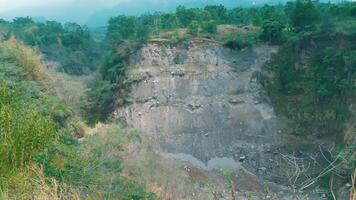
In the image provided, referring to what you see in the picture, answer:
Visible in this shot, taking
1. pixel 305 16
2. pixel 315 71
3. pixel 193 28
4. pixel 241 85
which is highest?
pixel 305 16

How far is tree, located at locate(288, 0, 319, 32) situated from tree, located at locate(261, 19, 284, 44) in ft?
4.03

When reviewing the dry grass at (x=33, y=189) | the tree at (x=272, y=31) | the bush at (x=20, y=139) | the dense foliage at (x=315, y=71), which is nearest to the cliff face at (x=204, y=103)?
the tree at (x=272, y=31)

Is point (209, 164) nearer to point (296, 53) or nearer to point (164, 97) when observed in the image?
point (164, 97)

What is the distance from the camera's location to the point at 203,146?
3198 centimetres

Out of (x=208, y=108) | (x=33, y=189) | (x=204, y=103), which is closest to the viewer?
(x=33, y=189)

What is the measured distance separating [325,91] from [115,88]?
1368 centimetres

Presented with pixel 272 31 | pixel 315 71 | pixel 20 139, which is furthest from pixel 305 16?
pixel 20 139

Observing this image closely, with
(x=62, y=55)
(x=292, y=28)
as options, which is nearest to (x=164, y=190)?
(x=292, y=28)

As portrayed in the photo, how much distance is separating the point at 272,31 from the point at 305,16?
2375mm

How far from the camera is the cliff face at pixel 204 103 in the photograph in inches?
1252

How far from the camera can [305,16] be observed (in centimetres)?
3488

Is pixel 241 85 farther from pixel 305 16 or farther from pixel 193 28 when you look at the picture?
pixel 305 16

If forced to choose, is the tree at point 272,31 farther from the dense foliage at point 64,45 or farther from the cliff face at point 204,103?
the dense foliage at point 64,45

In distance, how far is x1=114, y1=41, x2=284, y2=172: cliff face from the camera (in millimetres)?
31812
